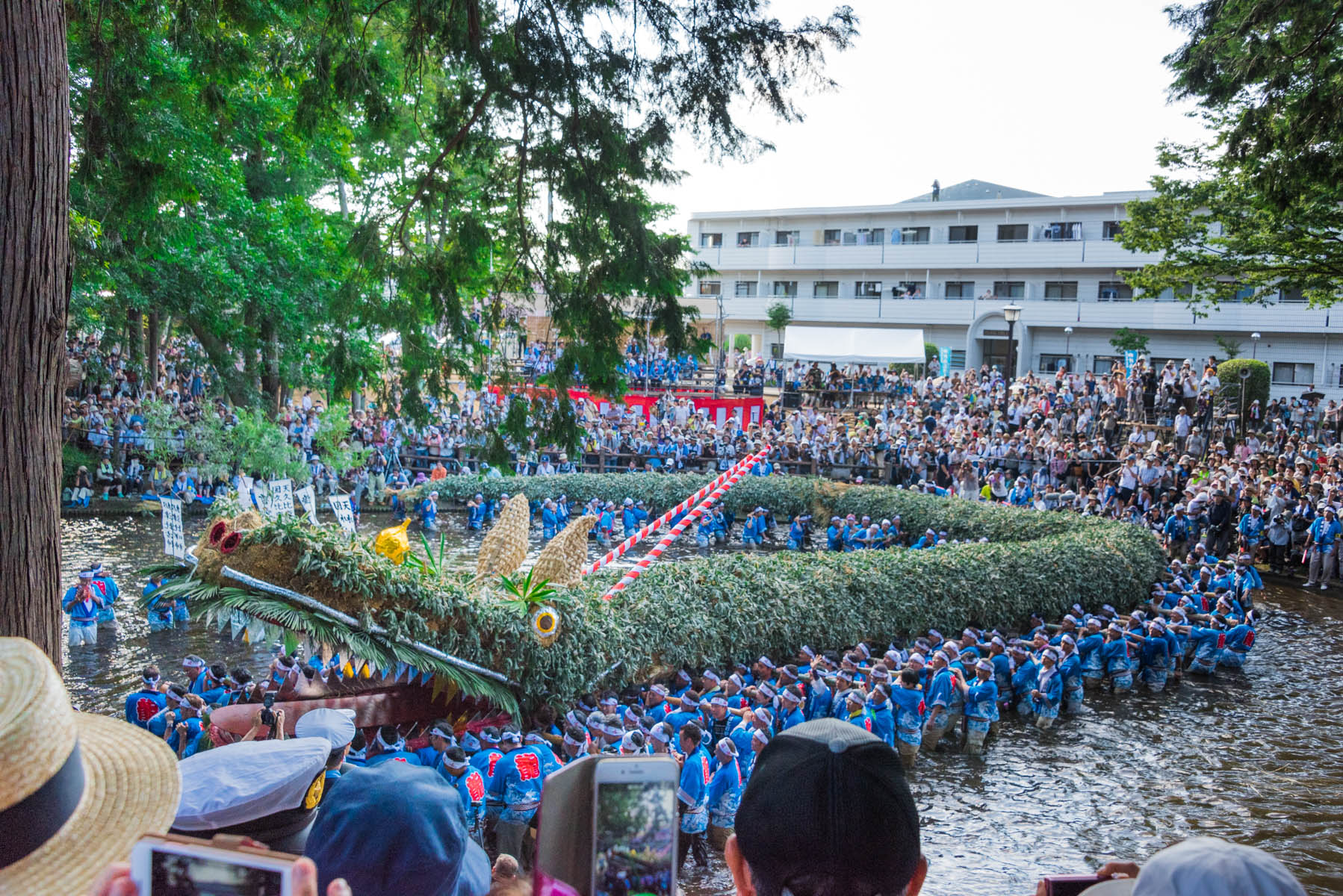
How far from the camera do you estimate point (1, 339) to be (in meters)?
3.79

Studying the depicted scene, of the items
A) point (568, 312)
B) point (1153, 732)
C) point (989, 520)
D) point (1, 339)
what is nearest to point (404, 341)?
point (568, 312)

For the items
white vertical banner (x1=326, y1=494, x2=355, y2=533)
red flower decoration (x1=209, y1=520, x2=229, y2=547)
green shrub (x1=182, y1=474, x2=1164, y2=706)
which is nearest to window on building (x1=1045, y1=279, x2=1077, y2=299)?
green shrub (x1=182, y1=474, x2=1164, y2=706)

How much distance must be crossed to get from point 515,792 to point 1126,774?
682 cm

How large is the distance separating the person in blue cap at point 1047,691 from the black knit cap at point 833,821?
1034 centimetres

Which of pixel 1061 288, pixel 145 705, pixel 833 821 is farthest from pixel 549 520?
pixel 1061 288

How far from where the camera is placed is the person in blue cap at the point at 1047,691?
11391 mm

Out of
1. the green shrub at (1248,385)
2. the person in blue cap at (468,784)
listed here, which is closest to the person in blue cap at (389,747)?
→ the person in blue cap at (468,784)

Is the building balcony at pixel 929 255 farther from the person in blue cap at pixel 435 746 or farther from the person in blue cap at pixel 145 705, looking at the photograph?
the person in blue cap at pixel 435 746

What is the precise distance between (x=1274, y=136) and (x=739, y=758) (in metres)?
7.24

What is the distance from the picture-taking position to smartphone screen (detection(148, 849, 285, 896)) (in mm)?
1536

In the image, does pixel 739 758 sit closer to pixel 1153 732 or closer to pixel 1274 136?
pixel 1153 732

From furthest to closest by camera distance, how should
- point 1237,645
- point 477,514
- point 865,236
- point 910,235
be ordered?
point 865,236 → point 910,235 → point 477,514 → point 1237,645

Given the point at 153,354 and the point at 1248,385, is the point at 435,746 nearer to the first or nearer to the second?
the point at 153,354

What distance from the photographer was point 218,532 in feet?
25.8
